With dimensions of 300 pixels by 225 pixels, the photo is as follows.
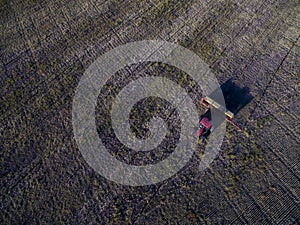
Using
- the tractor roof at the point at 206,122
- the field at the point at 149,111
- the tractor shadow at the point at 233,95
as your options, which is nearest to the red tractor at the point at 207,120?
the tractor roof at the point at 206,122

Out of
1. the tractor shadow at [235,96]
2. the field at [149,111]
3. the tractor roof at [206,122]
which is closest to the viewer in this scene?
the field at [149,111]

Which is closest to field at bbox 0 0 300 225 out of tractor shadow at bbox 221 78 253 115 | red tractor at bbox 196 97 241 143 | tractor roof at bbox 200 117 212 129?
tractor shadow at bbox 221 78 253 115

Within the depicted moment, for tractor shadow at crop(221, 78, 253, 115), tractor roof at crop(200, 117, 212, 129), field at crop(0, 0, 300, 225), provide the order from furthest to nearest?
1. tractor shadow at crop(221, 78, 253, 115)
2. tractor roof at crop(200, 117, 212, 129)
3. field at crop(0, 0, 300, 225)

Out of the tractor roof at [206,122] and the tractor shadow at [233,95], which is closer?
the tractor roof at [206,122]

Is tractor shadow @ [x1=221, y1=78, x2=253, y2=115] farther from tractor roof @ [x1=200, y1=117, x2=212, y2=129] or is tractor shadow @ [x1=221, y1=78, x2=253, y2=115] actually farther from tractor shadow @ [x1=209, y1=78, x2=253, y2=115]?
tractor roof @ [x1=200, y1=117, x2=212, y2=129]

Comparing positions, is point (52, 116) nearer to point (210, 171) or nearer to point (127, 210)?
point (127, 210)

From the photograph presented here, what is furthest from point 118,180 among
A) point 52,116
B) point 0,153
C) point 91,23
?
point 91,23

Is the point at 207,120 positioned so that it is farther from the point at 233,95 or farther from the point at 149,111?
the point at 149,111

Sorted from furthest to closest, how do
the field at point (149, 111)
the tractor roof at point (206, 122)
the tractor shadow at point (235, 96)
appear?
the tractor shadow at point (235, 96) → the tractor roof at point (206, 122) → the field at point (149, 111)

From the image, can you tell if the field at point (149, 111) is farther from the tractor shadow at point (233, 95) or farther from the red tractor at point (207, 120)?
the red tractor at point (207, 120)
